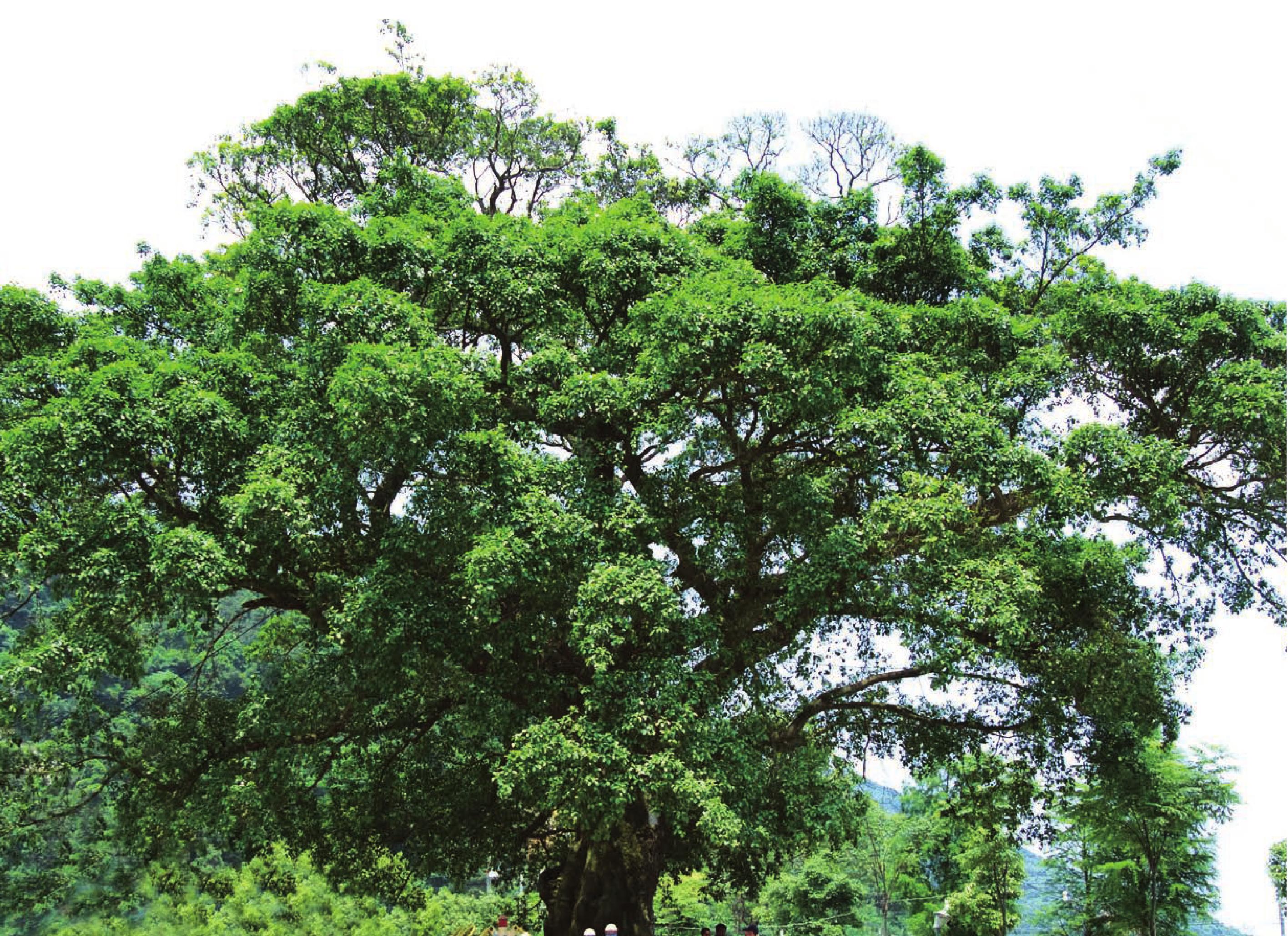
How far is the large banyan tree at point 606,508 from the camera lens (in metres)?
10.7

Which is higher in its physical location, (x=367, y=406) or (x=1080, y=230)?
(x=1080, y=230)

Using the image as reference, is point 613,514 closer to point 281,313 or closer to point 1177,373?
point 281,313

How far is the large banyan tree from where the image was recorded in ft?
35.2

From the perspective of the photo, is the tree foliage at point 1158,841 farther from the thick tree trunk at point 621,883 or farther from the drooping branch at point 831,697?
the thick tree trunk at point 621,883

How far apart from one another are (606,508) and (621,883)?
16.1 feet

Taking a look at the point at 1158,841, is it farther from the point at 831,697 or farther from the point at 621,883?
the point at 621,883

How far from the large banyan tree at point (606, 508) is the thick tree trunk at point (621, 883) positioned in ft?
0.18

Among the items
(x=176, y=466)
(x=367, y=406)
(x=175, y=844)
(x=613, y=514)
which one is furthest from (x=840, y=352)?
(x=175, y=844)

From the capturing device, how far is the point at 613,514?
11.3m

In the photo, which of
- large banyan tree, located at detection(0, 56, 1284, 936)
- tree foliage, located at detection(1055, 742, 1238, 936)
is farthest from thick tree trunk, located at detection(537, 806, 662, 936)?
tree foliage, located at detection(1055, 742, 1238, 936)

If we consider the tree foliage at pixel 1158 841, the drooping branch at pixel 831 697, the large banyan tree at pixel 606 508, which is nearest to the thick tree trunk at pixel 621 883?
the large banyan tree at pixel 606 508

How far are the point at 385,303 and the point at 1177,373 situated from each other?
9.19 metres

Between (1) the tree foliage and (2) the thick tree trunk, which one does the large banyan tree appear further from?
(1) the tree foliage

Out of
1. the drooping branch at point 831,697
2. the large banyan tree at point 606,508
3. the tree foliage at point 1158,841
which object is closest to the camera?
the large banyan tree at point 606,508
